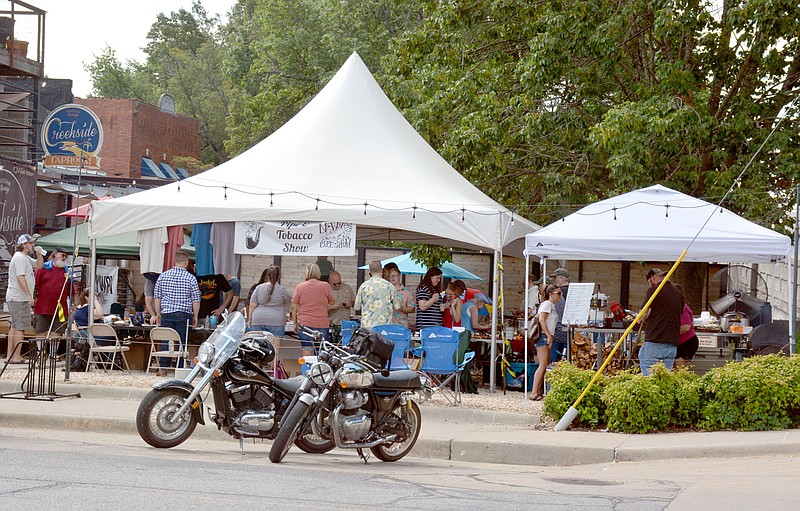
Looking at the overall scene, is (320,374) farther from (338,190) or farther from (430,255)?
(430,255)

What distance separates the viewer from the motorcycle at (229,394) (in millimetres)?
9805

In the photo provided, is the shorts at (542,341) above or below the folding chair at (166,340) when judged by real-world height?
above

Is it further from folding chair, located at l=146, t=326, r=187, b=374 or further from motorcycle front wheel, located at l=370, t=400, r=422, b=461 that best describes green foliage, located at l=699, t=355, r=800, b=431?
folding chair, located at l=146, t=326, r=187, b=374

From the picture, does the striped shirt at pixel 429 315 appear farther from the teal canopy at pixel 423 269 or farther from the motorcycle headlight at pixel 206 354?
the teal canopy at pixel 423 269

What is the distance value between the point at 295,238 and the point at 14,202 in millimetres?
9230

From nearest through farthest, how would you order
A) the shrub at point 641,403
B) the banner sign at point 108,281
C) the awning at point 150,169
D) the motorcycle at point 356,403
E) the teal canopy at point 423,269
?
the motorcycle at point 356,403, the shrub at point 641,403, the teal canopy at point 423,269, the banner sign at point 108,281, the awning at point 150,169

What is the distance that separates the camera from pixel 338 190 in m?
16.0

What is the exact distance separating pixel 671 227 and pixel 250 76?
103 feet

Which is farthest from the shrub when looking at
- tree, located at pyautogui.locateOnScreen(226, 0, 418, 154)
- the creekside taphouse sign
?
tree, located at pyautogui.locateOnScreen(226, 0, 418, 154)

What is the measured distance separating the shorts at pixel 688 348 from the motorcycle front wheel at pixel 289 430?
23.3 ft

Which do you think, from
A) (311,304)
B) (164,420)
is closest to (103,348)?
(311,304)

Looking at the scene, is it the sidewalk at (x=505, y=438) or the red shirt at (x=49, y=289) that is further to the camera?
the red shirt at (x=49, y=289)

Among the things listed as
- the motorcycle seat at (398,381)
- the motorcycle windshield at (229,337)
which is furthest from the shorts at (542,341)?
the motorcycle windshield at (229,337)

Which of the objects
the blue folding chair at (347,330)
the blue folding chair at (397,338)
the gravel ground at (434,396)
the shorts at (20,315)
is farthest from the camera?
the shorts at (20,315)
